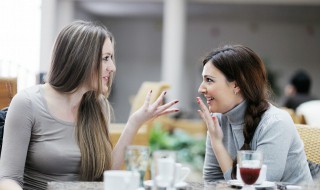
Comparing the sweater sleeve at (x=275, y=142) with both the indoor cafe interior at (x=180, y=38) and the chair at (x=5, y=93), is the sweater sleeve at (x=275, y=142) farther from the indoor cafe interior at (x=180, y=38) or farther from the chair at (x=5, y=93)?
the indoor cafe interior at (x=180, y=38)

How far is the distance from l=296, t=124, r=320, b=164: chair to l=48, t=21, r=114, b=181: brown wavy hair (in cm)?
72

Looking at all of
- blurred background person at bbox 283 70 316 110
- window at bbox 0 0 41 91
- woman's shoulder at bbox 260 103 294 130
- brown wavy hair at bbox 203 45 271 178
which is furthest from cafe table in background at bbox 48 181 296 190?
A: window at bbox 0 0 41 91

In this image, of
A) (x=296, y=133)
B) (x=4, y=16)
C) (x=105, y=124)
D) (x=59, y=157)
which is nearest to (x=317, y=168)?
(x=296, y=133)

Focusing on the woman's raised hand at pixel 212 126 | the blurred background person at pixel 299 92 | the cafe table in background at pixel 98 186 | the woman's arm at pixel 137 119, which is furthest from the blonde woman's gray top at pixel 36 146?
the blurred background person at pixel 299 92

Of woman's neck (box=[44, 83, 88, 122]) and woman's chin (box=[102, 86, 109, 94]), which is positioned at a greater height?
woman's chin (box=[102, 86, 109, 94])

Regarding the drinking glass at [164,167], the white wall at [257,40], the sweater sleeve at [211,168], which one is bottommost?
the sweater sleeve at [211,168]

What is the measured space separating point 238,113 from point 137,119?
390mm

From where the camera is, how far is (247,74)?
1977 mm

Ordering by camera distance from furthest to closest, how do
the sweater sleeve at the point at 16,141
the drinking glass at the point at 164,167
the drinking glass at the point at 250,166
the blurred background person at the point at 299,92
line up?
1. the blurred background person at the point at 299,92
2. the sweater sleeve at the point at 16,141
3. the drinking glass at the point at 250,166
4. the drinking glass at the point at 164,167

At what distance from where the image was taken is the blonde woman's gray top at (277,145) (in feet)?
5.89

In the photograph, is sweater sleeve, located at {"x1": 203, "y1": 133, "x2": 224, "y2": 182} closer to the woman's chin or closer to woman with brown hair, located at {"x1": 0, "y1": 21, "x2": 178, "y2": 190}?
woman with brown hair, located at {"x1": 0, "y1": 21, "x2": 178, "y2": 190}

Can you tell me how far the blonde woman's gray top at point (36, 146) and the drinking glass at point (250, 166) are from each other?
0.62 m

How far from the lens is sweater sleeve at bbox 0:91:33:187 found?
1681 mm

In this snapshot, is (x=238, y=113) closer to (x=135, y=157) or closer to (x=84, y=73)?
(x=84, y=73)
